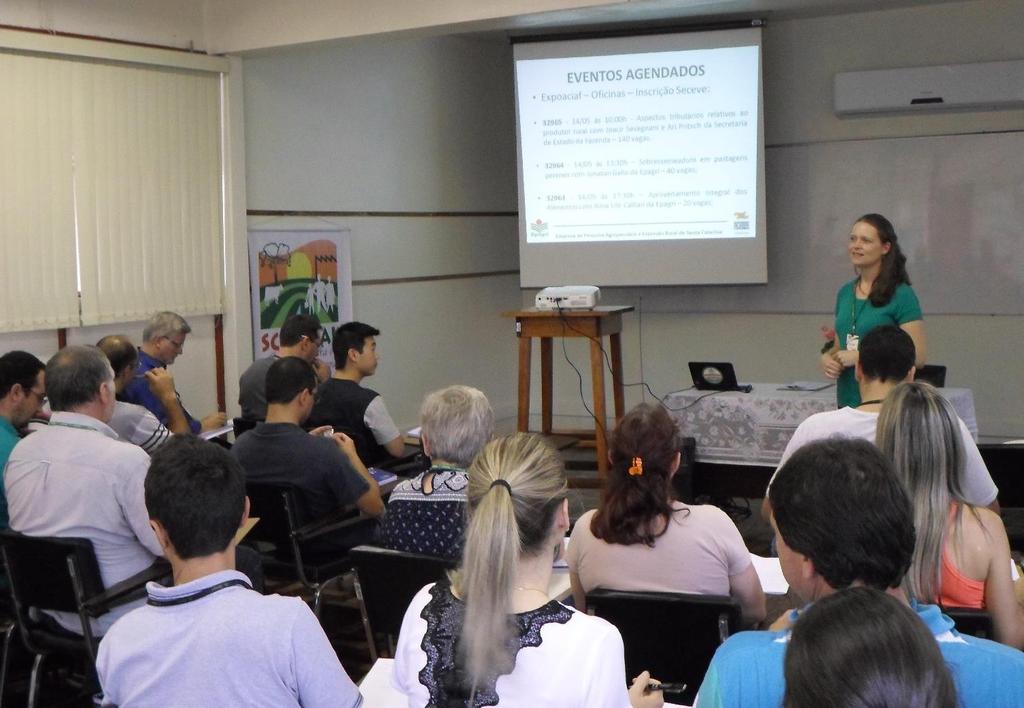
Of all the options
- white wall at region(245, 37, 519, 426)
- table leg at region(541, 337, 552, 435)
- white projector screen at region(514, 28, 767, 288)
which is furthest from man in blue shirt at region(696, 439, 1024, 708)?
white projector screen at region(514, 28, 767, 288)

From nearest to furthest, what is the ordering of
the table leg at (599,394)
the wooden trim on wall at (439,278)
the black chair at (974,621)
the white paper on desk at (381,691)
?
the white paper on desk at (381,691), the black chair at (974,621), the table leg at (599,394), the wooden trim on wall at (439,278)

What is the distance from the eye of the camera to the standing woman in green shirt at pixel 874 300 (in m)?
4.28

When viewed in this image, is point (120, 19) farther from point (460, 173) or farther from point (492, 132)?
point (492, 132)

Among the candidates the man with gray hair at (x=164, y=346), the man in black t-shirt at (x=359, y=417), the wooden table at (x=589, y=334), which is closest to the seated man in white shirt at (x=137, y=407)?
the man with gray hair at (x=164, y=346)

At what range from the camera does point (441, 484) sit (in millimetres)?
3061

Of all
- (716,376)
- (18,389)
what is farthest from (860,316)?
(18,389)

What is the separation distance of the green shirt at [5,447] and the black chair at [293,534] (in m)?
0.76

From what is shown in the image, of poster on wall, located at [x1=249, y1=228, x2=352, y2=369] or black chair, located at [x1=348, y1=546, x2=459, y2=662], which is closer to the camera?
black chair, located at [x1=348, y1=546, x2=459, y2=662]

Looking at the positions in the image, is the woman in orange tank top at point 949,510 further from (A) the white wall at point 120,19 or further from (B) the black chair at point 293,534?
(A) the white wall at point 120,19

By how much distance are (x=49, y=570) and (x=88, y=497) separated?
0.73 feet

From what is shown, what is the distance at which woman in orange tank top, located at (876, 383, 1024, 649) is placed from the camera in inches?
89.2

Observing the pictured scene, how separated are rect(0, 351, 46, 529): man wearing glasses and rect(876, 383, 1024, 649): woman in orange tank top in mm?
2781

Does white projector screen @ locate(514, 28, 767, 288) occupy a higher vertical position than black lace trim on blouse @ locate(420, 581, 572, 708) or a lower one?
higher

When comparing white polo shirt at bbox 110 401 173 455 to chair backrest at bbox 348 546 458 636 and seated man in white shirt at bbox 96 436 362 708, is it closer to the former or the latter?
chair backrest at bbox 348 546 458 636
